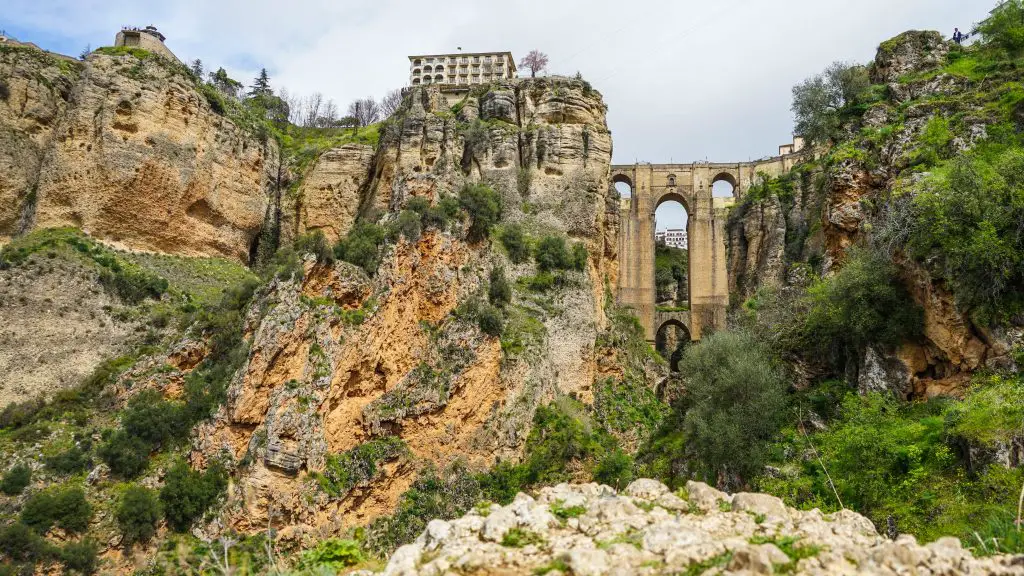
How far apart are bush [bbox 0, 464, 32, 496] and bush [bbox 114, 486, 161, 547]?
2750 mm

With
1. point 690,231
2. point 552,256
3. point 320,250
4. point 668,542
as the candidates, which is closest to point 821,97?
point 690,231

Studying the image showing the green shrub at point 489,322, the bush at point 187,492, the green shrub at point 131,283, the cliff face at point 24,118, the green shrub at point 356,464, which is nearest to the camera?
the bush at point 187,492

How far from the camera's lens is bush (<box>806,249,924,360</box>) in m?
17.7

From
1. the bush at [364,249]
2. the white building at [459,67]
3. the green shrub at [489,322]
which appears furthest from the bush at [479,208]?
the white building at [459,67]

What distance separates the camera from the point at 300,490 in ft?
70.2

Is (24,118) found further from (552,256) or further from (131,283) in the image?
(552,256)

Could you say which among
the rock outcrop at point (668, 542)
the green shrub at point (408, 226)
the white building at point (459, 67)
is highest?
the white building at point (459, 67)

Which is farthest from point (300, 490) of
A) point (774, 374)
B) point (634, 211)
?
point (634, 211)

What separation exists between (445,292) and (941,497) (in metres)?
17.8

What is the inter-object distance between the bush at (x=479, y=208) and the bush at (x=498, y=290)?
5.75 feet

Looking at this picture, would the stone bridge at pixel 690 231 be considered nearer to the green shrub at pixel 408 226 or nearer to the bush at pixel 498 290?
the bush at pixel 498 290

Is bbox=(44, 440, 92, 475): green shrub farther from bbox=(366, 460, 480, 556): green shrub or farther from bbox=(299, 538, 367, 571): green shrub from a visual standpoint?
bbox=(299, 538, 367, 571): green shrub

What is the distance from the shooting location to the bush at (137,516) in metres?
19.9

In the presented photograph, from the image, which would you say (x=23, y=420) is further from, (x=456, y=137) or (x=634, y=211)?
(x=634, y=211)
